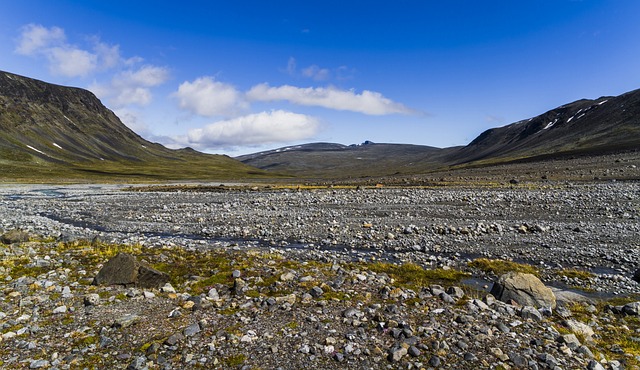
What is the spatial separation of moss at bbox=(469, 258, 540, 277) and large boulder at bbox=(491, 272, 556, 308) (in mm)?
3834

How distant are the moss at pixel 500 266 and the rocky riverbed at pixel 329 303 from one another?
0.33m

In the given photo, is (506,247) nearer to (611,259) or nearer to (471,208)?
(611,259)

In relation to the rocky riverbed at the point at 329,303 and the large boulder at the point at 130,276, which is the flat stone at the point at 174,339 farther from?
the large boulder at the point at 130,276

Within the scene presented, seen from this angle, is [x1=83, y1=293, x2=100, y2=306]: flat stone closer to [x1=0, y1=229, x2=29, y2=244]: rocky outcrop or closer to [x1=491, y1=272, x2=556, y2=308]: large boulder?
[x1=491, y1=272, x2=556, y2=308]: large boulder

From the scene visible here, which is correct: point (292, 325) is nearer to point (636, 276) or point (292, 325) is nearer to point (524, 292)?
point (524, 292)

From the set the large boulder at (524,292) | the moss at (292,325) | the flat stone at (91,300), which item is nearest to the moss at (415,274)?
the large boulder at (524,292)

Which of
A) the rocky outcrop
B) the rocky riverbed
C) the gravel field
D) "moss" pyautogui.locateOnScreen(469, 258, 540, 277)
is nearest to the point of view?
the rocky riverbed

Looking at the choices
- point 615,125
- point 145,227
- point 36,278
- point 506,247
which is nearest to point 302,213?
point 145,227

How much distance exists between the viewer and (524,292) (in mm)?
10609

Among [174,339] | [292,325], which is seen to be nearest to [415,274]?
[292,325]

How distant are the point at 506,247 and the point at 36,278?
68.5ft

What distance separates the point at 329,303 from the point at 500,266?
30.2 feet

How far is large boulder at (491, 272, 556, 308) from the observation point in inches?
410

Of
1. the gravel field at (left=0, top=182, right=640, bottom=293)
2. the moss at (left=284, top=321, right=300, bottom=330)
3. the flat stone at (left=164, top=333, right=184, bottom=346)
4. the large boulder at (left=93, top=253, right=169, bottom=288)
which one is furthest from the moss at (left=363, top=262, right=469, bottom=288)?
the large boulder at (left=93, top=253, right=169, bottom=288)
